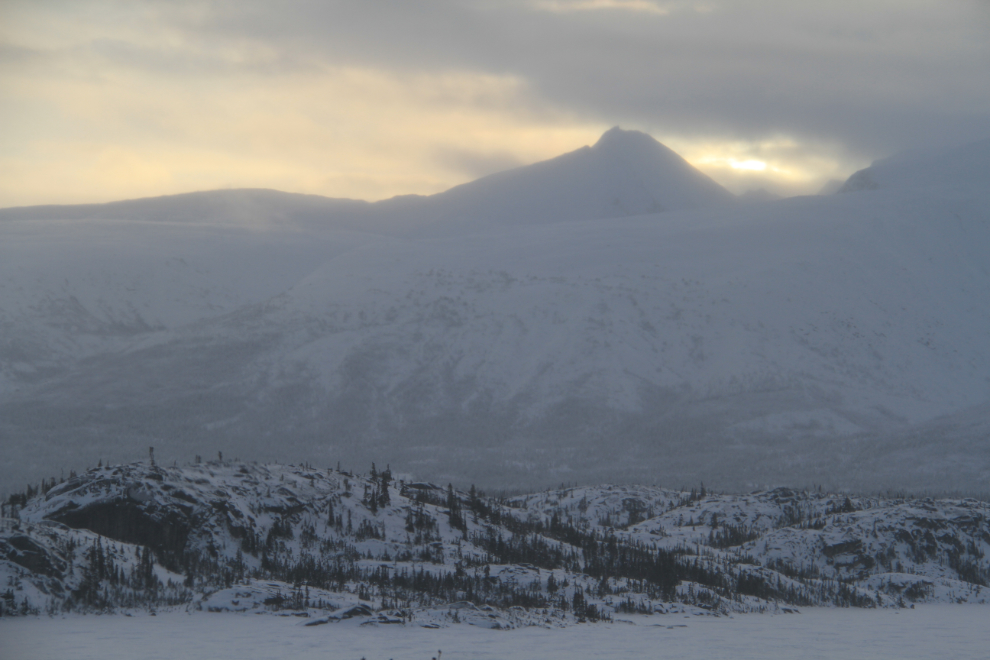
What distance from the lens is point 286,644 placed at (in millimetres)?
23797

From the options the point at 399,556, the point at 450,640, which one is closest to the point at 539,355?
the point at 399,556

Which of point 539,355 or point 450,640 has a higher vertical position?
point 539,355

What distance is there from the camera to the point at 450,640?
2556cm

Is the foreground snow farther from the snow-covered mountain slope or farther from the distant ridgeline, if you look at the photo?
the snow-covered mountain slope

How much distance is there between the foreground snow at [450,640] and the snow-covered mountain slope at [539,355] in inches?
3357

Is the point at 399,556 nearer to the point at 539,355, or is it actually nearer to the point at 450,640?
the point at 450,640

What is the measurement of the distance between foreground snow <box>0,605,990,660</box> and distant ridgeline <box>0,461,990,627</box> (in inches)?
55.5

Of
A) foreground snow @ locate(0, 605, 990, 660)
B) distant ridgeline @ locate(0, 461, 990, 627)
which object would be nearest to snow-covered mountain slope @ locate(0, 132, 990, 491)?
distant ridgeline @ locate(0, 461, 990, 627)

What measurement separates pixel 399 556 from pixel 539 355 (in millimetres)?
111920

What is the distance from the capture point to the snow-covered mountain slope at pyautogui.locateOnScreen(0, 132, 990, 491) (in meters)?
→ 126

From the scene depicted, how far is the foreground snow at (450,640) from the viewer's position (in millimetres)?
22641

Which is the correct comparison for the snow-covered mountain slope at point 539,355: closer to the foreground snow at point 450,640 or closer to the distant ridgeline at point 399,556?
the distant ridgeline at point 399,556

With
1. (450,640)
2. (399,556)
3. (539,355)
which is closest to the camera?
(450,640)

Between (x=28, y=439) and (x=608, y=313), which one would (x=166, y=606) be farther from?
(x=608, y=313)
